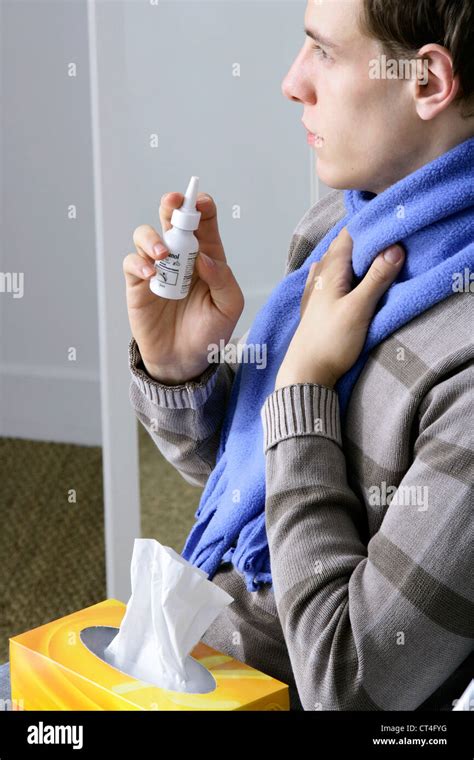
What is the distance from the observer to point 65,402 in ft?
9.21

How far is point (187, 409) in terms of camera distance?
3.64 ft

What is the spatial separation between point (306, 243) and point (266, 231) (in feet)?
Answer: 2.71

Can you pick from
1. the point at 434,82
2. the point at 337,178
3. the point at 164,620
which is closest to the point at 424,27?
the point at 434,82

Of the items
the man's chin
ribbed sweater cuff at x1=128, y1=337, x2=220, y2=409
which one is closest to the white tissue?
ribbed sweater cuff at x1=128, y1=337, x2=220, y2=409

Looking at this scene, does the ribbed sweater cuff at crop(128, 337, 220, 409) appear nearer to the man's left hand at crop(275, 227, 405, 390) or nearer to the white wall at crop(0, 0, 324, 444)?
the man's left hand at crop(275, 227, 405, 390)

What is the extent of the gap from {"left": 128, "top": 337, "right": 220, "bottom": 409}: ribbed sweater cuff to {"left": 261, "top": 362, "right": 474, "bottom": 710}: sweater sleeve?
19 cm

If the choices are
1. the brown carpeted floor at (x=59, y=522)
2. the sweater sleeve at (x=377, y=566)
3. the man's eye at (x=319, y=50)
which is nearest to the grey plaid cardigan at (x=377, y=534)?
the sweater sleeve at (x=377, y=566)

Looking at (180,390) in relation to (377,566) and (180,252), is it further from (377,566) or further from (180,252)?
(377,566)

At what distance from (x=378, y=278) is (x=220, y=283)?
205 mm

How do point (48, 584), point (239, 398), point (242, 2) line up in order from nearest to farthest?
1. point (239, 398)
2. point (242, 2)
3. point (48, 584)

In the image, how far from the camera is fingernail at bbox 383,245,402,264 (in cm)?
93

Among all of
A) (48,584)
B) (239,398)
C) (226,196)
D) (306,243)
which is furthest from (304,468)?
(48,584)

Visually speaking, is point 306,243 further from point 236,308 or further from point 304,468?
point 304,468

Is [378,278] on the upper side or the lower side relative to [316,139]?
lower
